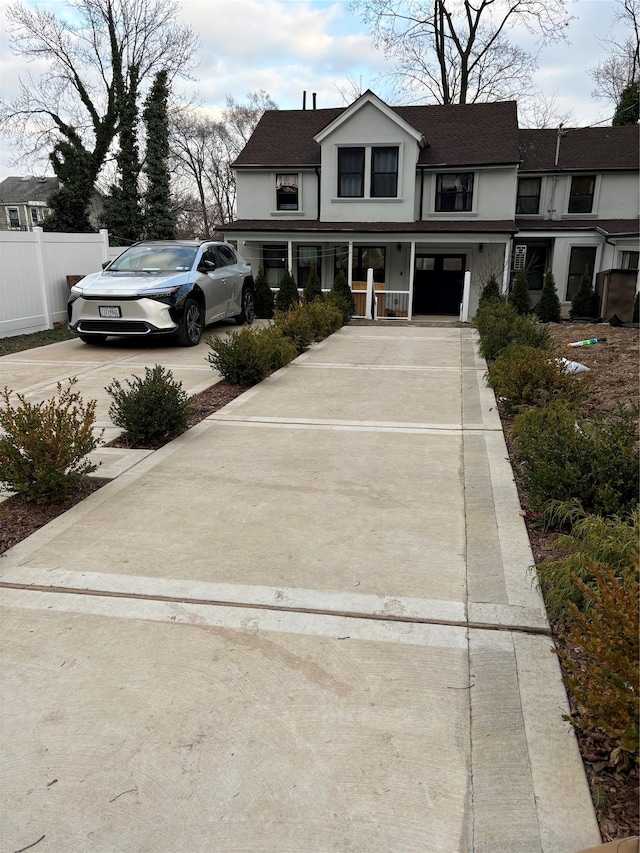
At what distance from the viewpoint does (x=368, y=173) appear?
70.4 feet

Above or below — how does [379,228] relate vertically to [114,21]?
below

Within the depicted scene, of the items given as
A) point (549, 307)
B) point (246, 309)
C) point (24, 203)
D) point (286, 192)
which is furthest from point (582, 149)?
point (24, 203)

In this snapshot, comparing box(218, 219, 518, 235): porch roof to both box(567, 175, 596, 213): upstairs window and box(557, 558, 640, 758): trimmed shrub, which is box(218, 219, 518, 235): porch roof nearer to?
box(567, 175, 596, 213): upstairs window

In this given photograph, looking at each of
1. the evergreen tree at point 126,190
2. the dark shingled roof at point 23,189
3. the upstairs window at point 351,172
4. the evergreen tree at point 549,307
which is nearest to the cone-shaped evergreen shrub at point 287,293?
the upstairs window at point 351,172

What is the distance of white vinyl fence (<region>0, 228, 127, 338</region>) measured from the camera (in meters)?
12.1

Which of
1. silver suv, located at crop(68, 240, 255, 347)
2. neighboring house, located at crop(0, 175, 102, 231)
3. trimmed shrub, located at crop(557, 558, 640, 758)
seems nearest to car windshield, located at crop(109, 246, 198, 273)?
silver suv, located at crop(68, 240, 255, 347)

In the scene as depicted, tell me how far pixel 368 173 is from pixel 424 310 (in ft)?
17.1

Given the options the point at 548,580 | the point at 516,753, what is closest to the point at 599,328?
the point at 548,580

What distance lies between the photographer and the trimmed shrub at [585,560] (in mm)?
3027

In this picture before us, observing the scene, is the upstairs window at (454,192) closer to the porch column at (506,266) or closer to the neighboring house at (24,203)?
the porch column at (506,266)

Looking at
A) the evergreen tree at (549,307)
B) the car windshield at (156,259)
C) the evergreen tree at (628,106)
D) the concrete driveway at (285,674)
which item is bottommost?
the evergreen tree at (549,307)

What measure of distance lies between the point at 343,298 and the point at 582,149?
13.4m

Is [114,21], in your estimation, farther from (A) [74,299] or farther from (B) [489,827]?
(B) [489,827]

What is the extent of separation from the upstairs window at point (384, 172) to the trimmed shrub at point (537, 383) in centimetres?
1618
